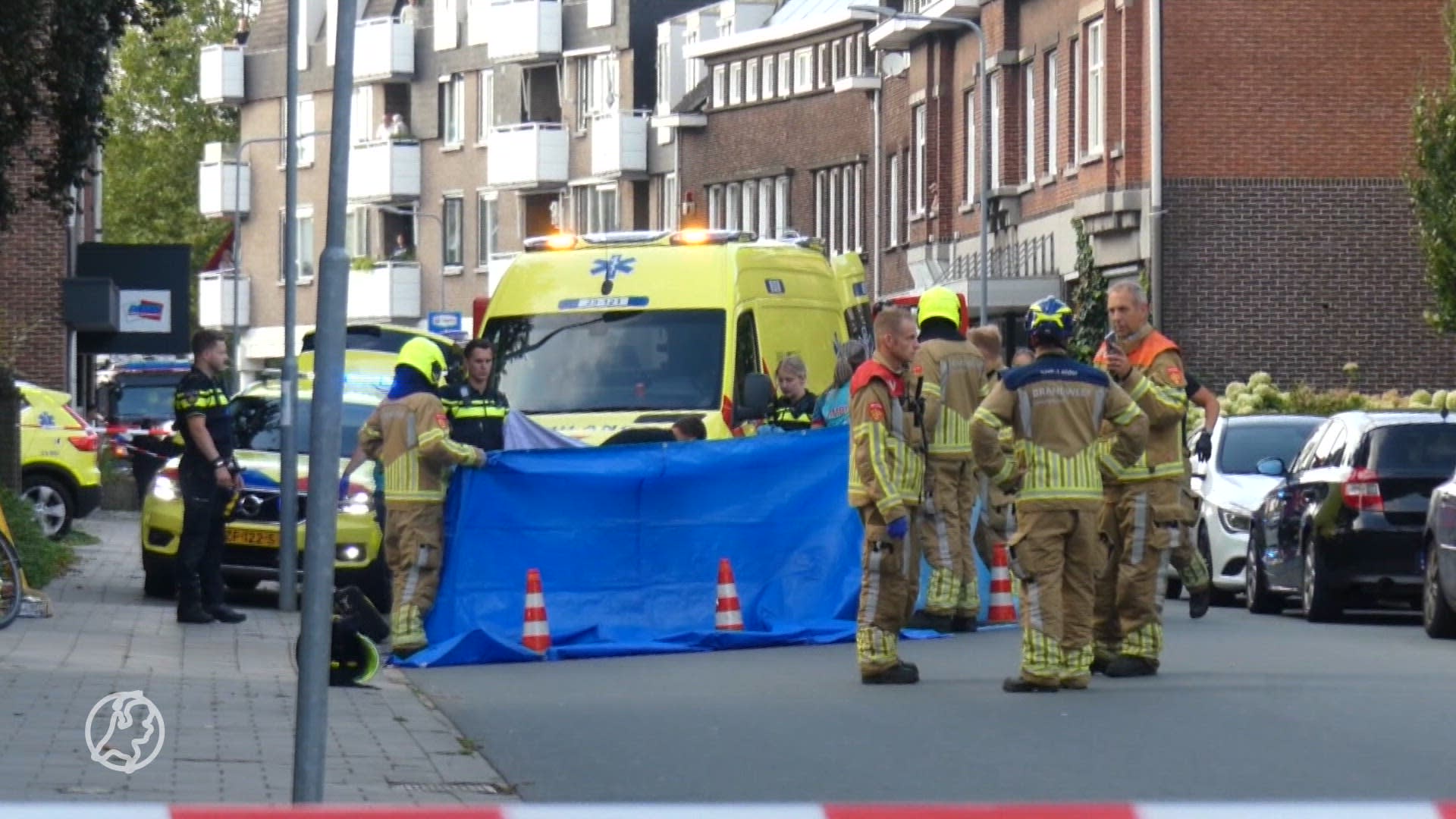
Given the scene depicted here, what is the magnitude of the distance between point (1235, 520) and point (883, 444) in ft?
29.4

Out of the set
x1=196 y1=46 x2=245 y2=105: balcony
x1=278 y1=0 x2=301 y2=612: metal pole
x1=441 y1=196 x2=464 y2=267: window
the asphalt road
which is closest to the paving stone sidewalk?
the asphalt road

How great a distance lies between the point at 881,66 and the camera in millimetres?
59469

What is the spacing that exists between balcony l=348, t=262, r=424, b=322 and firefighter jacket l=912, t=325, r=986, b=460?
65.8 m

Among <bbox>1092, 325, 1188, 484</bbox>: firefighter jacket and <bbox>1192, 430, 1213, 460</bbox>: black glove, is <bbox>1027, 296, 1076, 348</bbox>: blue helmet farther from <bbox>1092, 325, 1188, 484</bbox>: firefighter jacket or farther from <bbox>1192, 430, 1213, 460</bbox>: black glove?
<bbox>1192, 430, 1213, 460</bbox>: black glove

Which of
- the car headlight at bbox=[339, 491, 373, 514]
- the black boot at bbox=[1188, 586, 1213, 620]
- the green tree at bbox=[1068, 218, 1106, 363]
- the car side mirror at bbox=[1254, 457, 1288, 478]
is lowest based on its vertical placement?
the black boot at bbox=[1188, 586, 1213, 620]

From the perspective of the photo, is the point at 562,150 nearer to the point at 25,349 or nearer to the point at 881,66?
the point at 881,66

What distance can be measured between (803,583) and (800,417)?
1793 millimetres

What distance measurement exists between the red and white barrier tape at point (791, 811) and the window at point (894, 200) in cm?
5367

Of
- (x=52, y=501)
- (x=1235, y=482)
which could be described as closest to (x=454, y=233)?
(x=52, y=501)

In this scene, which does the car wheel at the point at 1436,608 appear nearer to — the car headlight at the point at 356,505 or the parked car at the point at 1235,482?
the parked car at the point at 1235,482

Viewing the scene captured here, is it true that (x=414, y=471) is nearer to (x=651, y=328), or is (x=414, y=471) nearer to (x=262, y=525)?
(x=651, y=328)

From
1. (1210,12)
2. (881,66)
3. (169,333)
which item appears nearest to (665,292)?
(1210,12)

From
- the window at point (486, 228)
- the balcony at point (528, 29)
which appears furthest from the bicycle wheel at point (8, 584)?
the window at point (486, 228)

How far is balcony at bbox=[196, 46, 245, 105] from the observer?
281 ft
